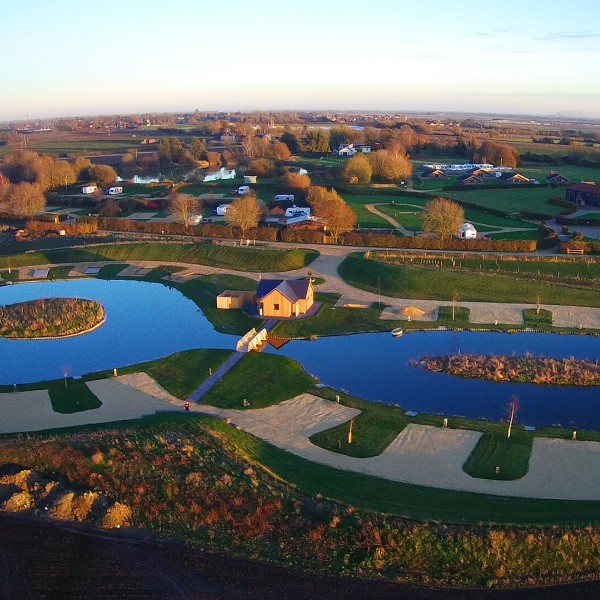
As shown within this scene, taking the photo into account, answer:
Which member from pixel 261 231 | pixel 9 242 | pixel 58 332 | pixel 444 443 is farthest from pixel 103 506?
pixel 9 242

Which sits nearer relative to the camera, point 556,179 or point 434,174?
point 556,179

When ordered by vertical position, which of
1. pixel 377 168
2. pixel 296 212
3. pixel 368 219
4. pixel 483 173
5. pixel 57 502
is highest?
pixel 377 168

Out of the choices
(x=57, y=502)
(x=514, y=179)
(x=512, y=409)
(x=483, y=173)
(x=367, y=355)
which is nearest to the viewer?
(x=57, y=502)

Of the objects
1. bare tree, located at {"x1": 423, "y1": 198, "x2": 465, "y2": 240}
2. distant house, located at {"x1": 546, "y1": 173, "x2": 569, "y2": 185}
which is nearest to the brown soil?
bare tree, located at {"x1": 423, "y1": 198, "x2": 465, "y2": 240}

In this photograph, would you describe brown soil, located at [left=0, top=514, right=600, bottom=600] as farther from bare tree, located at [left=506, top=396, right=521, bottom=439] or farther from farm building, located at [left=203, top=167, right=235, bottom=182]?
farm building, located at [left=203, top=167, right=235, bottom=182]

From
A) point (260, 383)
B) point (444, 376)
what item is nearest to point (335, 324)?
point (444, 376)

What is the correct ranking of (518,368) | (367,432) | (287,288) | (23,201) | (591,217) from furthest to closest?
(23,201) < (591,217) < (287,288) < (518,368) < (367,432)

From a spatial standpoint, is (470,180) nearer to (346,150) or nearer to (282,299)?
(346,150)
